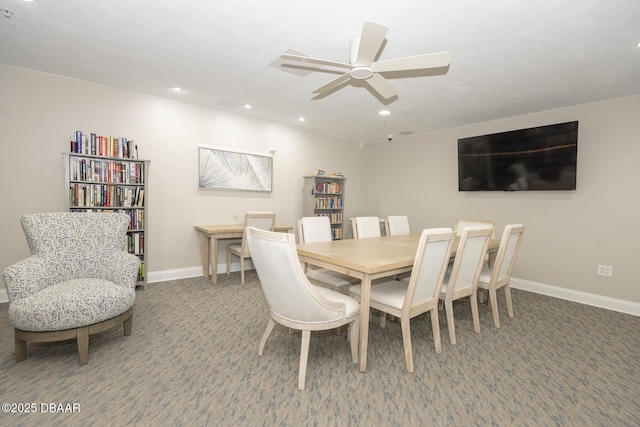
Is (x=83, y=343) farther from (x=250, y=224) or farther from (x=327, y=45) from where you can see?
(x=327, y=45)

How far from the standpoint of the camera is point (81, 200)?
10.5 ft

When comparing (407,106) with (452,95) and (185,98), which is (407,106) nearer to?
(452,95)

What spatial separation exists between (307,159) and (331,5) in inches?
136

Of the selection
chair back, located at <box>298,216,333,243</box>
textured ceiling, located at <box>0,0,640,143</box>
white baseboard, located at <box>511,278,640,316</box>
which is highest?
textured ceiling, located at <box>0,0,640,143</box>

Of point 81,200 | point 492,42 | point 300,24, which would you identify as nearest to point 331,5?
point 300,24

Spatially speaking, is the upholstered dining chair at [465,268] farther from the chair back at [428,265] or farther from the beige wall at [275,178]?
the beige wall at [275,178]

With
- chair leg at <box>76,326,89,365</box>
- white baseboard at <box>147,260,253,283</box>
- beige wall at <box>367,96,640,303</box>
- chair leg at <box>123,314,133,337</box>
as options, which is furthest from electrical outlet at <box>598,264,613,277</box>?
chair leg at <box>76,326,89,365</box>

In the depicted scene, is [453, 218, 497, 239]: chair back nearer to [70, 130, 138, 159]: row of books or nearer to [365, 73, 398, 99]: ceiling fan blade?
[365, 73, 398, 99]: ceiling fan blade

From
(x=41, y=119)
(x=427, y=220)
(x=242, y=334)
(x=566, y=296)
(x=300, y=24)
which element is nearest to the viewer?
(x=300, y=24)

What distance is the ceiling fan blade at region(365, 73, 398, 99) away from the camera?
87.0 inches

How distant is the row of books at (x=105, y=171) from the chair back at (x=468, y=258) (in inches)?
142

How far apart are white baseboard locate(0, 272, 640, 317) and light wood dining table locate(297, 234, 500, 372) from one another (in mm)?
2398

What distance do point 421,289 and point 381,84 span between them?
162 centimetres

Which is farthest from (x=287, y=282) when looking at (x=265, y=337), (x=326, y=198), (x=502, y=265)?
(x=326, y=198)
